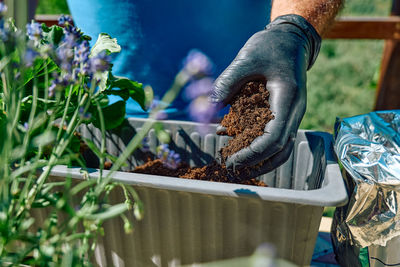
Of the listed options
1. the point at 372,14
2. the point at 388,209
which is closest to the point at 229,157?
the point at 388,209

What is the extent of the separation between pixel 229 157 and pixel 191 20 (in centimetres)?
52

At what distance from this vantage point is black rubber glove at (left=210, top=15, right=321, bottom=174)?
82 cm

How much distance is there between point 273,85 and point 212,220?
32 cm

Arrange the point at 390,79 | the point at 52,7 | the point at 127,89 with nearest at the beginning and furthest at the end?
the point at 127,89 → the point at 390,79 → the point at 52,7

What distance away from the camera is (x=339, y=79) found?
13.6 feet

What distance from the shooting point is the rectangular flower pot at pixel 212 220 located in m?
0.68

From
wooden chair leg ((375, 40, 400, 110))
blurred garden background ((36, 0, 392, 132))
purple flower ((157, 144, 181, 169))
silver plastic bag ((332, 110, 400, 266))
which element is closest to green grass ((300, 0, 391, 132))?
blurred garden background ((36, 0, 392, 132))

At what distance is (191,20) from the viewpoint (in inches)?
46.9

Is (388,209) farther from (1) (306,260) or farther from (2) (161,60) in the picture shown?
(2) (161,60)

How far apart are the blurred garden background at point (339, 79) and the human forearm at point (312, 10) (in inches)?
85.4

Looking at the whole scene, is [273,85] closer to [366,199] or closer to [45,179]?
[366,199]

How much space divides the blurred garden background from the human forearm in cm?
217

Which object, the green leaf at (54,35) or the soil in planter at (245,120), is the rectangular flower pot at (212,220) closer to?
the soil in planter at (245,120)

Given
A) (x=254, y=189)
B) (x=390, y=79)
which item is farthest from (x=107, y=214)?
(x=390, y=79)
